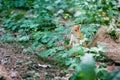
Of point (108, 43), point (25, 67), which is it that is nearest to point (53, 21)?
point (108, 43)

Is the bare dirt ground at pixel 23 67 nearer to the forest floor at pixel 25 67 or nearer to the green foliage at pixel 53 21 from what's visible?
the forest floor at pixel 25 67

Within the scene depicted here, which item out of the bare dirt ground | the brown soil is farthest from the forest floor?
the brown soil

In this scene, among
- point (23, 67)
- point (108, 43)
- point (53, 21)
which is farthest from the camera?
point (53, 21)

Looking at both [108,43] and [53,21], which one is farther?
[53,21]

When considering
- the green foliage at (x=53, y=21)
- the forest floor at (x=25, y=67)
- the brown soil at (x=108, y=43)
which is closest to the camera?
the forest floor at (x=25, y=67)

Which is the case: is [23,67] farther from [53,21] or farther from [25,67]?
[53,21]

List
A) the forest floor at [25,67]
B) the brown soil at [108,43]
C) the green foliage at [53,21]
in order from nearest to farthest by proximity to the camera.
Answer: the forest floor at [25,67], the brown soil at [108,43], the green foliage at [53,21]

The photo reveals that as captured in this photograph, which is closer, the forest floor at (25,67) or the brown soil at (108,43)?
the forest floor at (25,67)

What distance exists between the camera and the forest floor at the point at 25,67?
3.30 meters

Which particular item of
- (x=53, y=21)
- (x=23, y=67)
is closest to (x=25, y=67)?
(x=23, y=67)

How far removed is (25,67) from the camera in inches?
141

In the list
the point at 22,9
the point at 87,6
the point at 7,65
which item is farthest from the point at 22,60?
the point at 22,9

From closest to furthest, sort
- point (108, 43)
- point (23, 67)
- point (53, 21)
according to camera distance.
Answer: point (23, 67) → point (108, 43) → point (53, 21)

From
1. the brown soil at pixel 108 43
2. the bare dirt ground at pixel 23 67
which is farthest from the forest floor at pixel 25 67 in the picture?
the brown soil at pixel 108 43
